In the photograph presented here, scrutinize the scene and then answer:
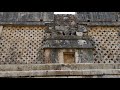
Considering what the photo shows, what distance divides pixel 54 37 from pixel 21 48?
1.23m

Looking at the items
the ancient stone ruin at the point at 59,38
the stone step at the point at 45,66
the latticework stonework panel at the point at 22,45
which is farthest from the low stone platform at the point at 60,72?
the latticework stonework panel at the point at 22,45

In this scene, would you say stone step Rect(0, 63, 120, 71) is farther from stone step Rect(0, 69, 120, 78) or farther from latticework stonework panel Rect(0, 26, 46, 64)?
latticework stonework panel Rect(0, 26, 46, 64)

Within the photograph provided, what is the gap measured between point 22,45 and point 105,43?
2959 mm

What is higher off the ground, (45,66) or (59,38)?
(59,38)

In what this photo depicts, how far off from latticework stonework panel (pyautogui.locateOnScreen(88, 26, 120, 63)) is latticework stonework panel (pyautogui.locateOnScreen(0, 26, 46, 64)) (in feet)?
6.11

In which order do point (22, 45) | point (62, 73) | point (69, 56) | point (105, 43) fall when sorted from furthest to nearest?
point (105, 43) < point (22, 45) < point (69, 56) < point (62, 73)

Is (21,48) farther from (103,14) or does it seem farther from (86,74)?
(86,74)

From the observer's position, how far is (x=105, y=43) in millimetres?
11664

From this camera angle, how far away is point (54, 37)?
38.1 ft

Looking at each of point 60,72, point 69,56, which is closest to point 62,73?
point 60,72

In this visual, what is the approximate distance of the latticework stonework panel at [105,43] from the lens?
11.3m

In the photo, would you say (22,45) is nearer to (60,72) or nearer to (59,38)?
(59,38)

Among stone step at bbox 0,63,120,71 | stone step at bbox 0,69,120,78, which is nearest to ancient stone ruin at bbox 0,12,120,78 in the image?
stone step at bbox 0,63,120,71
